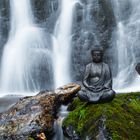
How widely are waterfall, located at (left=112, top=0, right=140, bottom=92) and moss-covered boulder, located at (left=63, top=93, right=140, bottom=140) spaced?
21.6ft

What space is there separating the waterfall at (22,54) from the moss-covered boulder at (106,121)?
776 cm

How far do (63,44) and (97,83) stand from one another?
9.39 meters

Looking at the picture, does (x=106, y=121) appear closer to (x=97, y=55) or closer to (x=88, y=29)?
(x=97, y=55)

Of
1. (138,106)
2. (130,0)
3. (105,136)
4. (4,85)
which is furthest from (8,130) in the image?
(130,0)

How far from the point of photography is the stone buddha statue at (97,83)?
32.9 feet

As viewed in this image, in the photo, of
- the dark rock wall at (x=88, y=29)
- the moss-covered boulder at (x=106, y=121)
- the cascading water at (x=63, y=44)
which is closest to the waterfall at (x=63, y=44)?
the cascading water at (x=63, y=44)

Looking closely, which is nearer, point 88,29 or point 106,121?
point 106,121

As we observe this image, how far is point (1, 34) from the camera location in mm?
20547

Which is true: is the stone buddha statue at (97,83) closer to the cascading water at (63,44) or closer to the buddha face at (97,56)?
the buddha face at (97,56)

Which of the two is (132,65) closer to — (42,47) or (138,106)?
(42,47)

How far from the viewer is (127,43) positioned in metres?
19.3

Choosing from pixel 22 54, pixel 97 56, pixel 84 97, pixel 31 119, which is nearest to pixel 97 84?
pixel 84 97

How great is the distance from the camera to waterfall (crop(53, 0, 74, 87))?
60.0 ft

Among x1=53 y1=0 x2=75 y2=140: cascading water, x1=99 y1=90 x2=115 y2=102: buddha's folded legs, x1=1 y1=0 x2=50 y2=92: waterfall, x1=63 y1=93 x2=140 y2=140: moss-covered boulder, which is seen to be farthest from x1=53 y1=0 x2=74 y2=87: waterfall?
x1=99 y1=90 x2=115 y2=102: buddha's folded legs
